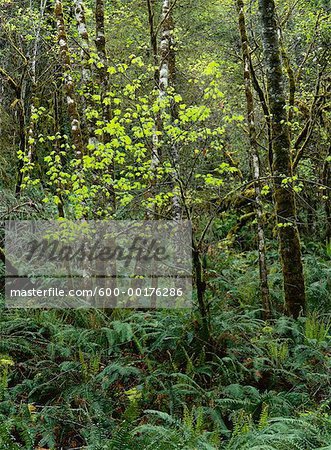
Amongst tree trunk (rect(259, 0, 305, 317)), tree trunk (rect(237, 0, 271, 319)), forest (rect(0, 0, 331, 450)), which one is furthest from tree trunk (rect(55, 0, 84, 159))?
tree trunk (rect(259, 0, 305, 317))

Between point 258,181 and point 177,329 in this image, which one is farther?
point 258,181

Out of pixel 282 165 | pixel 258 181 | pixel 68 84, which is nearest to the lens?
pixel 282 165

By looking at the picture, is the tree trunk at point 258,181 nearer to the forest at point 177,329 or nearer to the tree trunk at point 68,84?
the forest at point 177,329

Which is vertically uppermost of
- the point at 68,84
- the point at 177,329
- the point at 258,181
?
the point at 68,84

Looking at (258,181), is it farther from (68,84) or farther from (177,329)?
(68,84)

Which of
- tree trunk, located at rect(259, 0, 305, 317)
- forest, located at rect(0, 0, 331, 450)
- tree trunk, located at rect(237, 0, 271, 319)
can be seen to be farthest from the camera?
tree trunk, located at rect(237, 0, 271, 319)

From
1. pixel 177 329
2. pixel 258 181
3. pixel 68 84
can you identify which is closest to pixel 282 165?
pixel 258 181

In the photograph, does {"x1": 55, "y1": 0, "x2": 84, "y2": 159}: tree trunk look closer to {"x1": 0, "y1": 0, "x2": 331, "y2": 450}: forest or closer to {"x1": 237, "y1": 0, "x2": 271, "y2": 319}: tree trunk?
{"x1": 0, "y1": 0, "x2": 331, "y2": 450}: forest

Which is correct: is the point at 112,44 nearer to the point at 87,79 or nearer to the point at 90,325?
the point at 87,79

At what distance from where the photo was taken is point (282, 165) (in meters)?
7.86

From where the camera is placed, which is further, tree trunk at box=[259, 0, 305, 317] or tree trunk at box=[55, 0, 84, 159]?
tree trunk at box=[55, 0, 84, 159]

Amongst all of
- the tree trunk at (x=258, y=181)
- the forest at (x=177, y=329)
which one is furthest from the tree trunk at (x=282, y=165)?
the tree trunk at (x=258, y=181)

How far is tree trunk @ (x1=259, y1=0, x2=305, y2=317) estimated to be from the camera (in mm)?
7664

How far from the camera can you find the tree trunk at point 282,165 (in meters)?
7.66
